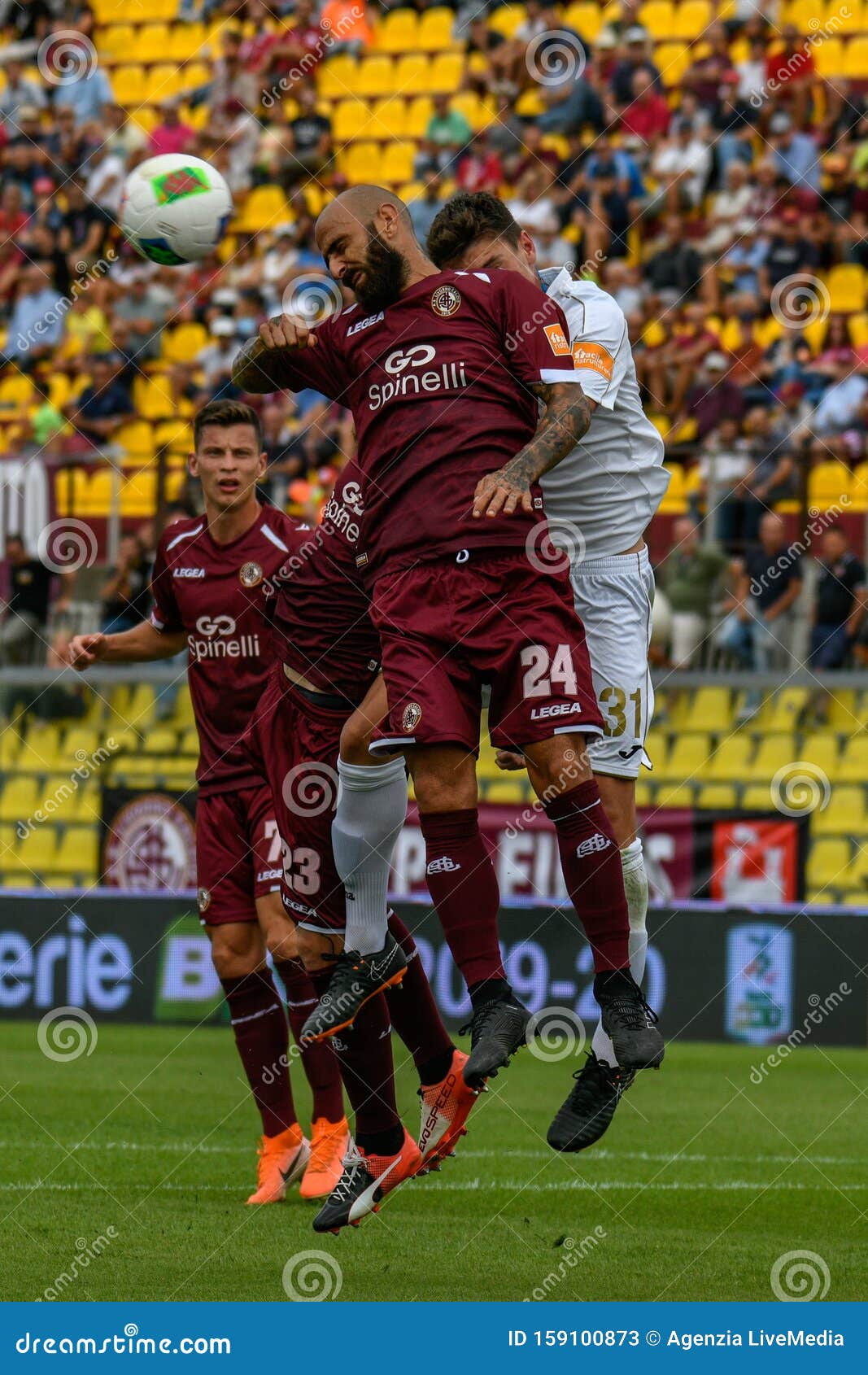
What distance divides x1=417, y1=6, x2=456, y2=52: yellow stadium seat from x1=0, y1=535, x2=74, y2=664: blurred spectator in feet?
29.2

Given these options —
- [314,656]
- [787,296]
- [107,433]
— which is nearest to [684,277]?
[787,296]

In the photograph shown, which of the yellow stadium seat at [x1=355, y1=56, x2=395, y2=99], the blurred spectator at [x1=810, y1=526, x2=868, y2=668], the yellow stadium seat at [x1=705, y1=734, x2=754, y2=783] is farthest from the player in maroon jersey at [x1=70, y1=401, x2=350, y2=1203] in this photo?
the yellow stadium seat at [x1=355, y1=56, x2=395, y2=99]

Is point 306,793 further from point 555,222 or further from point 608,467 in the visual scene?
point 555,222

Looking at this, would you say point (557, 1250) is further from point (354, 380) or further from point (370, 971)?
point (354, 380)

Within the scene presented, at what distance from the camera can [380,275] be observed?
6641 mm

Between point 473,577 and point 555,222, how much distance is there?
12904 mm

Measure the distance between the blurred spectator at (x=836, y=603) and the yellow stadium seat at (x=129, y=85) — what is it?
13210 millimetres

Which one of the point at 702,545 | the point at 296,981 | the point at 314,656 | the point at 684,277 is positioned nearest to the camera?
the point at 314,656

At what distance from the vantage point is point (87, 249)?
21422mm

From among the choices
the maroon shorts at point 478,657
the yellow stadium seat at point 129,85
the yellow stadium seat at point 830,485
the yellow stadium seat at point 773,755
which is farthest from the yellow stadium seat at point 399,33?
the maroon shorts at point 478,657

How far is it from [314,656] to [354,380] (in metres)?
1.18

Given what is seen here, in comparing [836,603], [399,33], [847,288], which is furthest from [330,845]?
[399,33]

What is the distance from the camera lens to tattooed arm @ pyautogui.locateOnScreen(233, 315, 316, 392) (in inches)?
269

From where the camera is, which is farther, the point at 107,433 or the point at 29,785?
the point at 107,433
